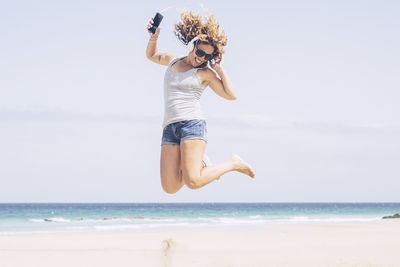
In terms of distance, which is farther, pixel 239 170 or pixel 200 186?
pixel 239 170

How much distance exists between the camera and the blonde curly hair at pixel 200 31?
5.41 m

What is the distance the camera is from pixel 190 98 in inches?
220

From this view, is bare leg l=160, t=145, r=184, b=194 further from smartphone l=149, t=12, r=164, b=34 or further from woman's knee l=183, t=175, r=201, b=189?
smartphone l=149, t=12, r=164, b=34

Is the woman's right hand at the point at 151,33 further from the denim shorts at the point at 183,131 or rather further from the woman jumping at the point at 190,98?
the denim shorts at the point at 183,131

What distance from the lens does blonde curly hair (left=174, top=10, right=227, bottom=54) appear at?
213 inches

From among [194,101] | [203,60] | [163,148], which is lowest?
[163,148]

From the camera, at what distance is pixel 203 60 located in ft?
18.1

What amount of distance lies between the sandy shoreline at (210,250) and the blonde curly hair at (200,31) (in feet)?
23.7

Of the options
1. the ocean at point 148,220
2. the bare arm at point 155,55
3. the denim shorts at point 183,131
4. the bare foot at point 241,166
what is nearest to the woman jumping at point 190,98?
the denim shorts at point 183,131

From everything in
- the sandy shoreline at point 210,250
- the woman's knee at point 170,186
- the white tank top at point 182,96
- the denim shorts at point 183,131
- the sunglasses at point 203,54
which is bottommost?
the sandy shoreline at point 210,250

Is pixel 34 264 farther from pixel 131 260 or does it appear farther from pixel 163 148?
pixel 163 148

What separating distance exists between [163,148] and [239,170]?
898 mm

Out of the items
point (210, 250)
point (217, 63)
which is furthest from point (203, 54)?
point (210, 250)

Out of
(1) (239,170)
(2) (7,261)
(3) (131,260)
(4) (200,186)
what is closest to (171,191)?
(4) (200,186)
